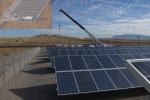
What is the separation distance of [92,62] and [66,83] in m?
4.37

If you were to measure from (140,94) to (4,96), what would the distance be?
830 cm

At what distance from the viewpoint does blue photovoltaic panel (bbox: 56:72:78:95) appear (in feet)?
56.4

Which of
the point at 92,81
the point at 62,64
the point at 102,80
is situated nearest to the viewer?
the point at 92,81

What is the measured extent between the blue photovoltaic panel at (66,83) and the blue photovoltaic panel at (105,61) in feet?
10.6

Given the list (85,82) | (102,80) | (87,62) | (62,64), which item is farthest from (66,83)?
(87,62)

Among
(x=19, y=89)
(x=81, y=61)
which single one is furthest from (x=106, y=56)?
(x=19, y=89)

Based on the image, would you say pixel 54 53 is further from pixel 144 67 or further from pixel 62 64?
pixel 144 67

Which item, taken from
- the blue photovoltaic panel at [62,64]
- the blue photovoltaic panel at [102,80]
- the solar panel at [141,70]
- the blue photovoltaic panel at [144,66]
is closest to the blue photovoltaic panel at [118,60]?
the blue photovoltaic panel at [102,80]

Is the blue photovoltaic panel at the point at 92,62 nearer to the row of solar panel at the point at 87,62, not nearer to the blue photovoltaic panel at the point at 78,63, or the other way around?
the row of solar panel at the point at 87,62

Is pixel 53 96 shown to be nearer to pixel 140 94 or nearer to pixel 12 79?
pixel 140 94

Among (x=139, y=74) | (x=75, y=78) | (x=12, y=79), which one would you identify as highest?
(x=139, y=74)

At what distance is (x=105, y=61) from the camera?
22.4 meters

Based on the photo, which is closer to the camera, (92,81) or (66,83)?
(66,83)

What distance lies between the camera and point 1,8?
92.9 m
